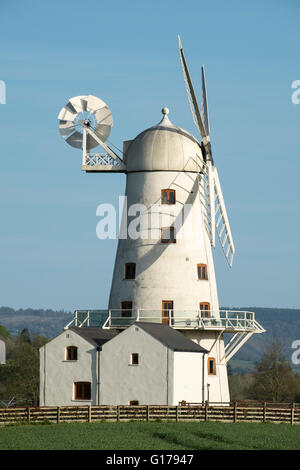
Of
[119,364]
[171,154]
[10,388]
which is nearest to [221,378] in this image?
[119,364]

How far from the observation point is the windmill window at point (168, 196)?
228ft

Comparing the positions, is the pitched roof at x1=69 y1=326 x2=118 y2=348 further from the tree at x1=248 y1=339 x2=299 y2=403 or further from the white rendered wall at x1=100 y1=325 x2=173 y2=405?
the tree at x1=248 y1=339 x2=299 y2=403

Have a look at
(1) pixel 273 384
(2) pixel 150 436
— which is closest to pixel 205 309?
(2) pixel 150 436

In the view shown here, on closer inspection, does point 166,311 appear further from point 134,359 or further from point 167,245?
point 134,359

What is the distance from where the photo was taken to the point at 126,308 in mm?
69250

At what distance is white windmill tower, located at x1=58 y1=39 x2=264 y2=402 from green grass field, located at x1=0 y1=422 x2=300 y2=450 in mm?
10281

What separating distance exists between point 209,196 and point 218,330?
26.6 ft

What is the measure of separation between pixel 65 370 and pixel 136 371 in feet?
15.4

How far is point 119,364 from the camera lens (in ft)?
213

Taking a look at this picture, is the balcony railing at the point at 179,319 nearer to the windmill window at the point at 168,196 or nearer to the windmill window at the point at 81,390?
the windmill window at the point at 81,390
